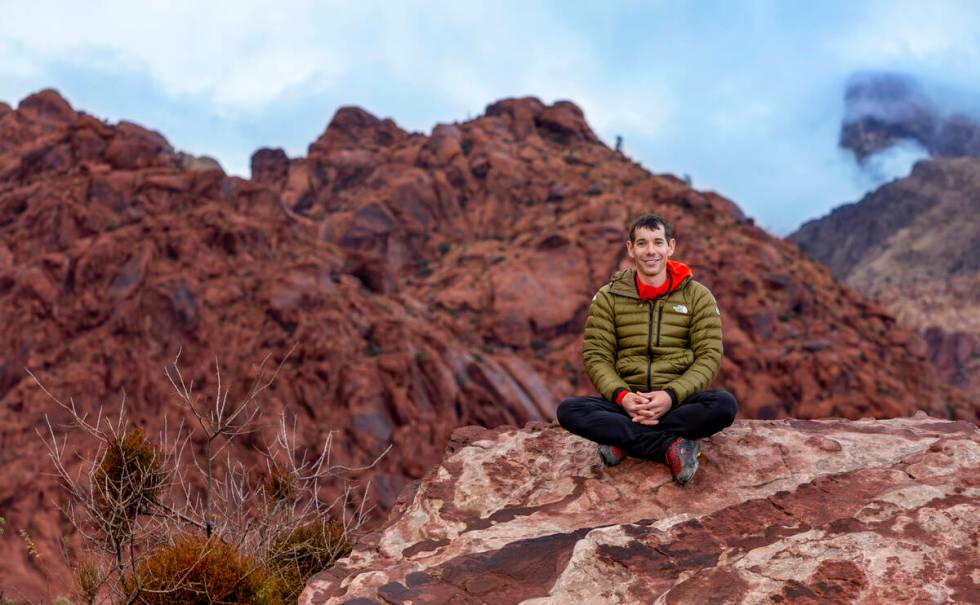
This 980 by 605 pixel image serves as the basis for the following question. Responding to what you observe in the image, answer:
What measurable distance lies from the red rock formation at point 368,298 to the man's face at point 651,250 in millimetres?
3908

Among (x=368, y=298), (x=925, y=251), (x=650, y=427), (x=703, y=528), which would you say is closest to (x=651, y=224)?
(x=650, y=427)

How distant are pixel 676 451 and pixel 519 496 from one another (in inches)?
43.2

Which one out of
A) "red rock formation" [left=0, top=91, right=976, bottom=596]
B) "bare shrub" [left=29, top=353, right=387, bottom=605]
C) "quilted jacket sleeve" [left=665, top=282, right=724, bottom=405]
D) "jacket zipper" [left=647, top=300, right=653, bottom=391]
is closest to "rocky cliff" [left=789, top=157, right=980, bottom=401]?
"red rock formation" [left=0, top=91, right=976, bottom=596]

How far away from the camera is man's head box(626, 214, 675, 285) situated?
15.7 ft

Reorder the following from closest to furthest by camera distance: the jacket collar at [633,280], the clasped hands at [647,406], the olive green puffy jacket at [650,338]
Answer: the clasped hands at [647,406], the olive green puffy jacket at [650,338], the jacket collar at [633,280]

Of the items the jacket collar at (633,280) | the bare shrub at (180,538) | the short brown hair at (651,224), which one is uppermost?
the short brown hair at (651,224)

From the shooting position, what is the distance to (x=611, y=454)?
487 cm

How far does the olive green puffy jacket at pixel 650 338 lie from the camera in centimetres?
477

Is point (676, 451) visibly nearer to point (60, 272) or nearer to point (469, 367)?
point (469, 367)

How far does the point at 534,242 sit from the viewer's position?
34.9 m

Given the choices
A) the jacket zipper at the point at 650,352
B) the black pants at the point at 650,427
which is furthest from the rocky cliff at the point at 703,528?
the jacket zipper at the point at 650,352

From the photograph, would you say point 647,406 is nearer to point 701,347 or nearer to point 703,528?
point 701,347

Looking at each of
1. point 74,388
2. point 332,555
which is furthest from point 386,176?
point 332,555

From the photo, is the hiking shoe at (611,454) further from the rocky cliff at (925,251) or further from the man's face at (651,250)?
the rocky cliff at (925,251)
